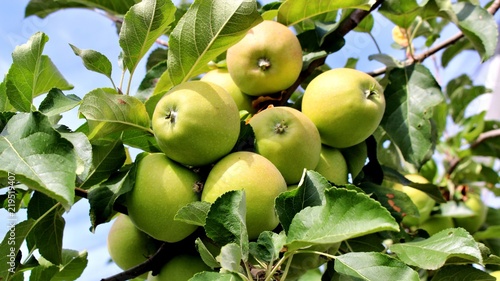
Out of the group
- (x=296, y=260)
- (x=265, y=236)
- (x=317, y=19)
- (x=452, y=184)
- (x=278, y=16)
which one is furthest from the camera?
(x=452, y=184)

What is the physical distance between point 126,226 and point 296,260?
300 millimetres

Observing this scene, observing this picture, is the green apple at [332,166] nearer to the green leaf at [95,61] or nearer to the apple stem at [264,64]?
the apple stem at [264,64]

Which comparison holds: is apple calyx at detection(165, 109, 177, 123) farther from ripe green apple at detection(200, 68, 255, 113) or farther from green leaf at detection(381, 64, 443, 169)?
green leaf at detection(381, 64, 443, 169)

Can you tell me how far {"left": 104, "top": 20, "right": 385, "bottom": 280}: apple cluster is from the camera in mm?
733

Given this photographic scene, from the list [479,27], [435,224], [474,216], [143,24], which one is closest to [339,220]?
[143,24]

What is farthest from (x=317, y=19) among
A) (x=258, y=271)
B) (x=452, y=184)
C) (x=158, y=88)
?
(x=452, y=184)

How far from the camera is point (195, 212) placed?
2.20 feet

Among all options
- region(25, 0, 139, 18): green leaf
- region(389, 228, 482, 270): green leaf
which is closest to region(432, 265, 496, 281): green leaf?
region(389, 228, 482, 270): green leaf

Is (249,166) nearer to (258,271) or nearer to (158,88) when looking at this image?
(258,271)

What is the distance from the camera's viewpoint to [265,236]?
655 millimetres

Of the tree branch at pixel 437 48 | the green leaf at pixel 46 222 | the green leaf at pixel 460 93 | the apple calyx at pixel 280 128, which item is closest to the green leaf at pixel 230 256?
the apple calyx at pixel 280 128

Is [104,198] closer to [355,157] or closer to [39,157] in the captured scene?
[39,157]

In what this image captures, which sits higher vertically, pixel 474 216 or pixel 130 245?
pixel 130 245

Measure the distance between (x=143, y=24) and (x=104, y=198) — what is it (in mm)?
270
